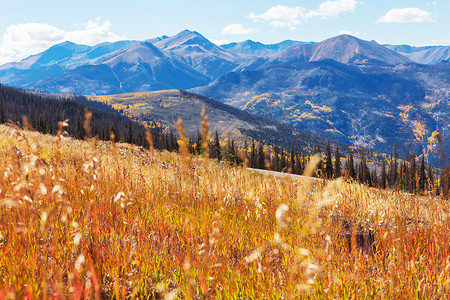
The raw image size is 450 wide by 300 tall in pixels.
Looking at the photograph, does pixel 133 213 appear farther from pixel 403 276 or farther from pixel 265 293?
pixel 403 276

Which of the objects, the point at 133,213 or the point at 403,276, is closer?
the point at 403,276

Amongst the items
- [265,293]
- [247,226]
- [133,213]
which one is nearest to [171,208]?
[133,213]

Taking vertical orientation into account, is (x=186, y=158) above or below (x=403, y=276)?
above

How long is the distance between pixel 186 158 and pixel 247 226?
1472 mm

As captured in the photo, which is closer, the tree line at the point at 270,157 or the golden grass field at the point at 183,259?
the golden grass field at the point at 183,259

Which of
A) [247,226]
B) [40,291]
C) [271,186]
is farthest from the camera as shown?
[271,186]

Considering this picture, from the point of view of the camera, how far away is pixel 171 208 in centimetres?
450

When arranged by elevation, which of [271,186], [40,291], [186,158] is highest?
[186,158]

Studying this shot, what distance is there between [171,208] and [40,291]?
7.97 feet

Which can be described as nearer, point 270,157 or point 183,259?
point 183,259

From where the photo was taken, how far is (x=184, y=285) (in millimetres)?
2639

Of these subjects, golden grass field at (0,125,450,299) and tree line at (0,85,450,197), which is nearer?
golden grass field at (0,125,450,299)

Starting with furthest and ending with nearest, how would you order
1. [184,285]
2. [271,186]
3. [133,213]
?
[271,186] → [133,213] → [184,285]

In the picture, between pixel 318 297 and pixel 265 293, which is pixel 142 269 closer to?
pixel 265 293
